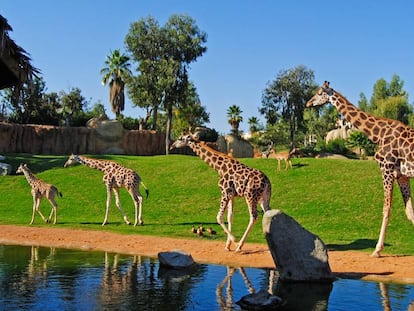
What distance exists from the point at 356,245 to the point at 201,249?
200 inches

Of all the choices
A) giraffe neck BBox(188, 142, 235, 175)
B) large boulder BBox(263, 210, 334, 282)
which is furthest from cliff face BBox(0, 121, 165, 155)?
large boulder BBox(263, 210, 334, 282)

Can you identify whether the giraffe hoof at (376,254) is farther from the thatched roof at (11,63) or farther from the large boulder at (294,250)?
the thatched roof at (11,63)

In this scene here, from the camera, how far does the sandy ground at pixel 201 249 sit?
1373cm

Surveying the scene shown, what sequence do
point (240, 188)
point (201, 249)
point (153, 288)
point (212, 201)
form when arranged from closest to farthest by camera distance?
point (153, 288)
point (240, 188)
point (201, 249)
point (212, 201)

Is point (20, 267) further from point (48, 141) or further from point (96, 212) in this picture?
point (48, 141)

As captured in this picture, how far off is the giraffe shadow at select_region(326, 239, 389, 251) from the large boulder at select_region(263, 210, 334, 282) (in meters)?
4.70

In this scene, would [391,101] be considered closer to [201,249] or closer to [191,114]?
[191,114]

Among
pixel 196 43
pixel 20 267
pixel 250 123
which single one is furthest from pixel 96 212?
pixel 250 123

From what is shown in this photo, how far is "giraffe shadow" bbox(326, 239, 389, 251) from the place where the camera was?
17072 millimetres

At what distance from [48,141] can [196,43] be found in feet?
53.8

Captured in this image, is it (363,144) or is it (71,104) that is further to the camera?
(71,104)

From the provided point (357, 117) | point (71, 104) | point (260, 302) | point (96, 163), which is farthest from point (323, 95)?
point (71, 104)

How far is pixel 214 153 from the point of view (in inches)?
698

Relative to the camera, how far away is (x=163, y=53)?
52.8m
